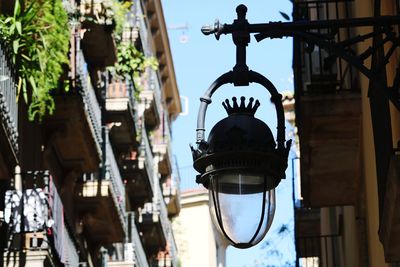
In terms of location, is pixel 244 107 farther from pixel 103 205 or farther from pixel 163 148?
pixel 163 148

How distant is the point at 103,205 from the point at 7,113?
10349 mm

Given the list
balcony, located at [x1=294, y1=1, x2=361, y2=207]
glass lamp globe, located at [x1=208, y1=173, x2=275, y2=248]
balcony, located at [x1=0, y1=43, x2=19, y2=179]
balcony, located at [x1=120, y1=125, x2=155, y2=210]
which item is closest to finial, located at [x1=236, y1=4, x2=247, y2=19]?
glass lamp globe, located at [x1=208, y1=173, x2=275, y2=248]

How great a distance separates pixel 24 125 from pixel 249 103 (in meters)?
15.4

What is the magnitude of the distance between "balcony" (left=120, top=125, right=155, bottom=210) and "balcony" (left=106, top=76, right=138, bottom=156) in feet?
6.24

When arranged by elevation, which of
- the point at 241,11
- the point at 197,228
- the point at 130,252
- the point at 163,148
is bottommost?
the point at 241,11

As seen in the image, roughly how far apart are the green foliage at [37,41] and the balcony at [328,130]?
3862mm

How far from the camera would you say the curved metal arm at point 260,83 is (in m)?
7.32

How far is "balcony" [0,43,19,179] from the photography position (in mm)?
17031

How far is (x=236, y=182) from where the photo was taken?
7250 mm

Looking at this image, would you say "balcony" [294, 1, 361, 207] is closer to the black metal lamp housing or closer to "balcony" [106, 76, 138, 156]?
the black metal lamp housing

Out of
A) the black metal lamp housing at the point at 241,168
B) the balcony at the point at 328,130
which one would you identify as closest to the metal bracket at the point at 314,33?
the black metal lamp housing at the point at 241,168

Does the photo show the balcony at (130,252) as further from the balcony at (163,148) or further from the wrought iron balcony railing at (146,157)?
the balcony at (163,148)

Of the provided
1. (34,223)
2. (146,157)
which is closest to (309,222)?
(34,223)

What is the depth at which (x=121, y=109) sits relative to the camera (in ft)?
102
